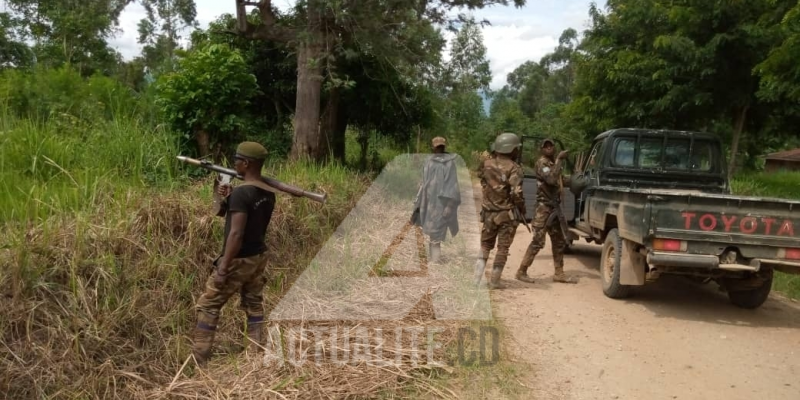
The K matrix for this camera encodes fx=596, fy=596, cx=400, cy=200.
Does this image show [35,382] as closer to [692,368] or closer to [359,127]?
[692,368]

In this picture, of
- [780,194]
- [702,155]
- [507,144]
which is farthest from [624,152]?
[780,194]

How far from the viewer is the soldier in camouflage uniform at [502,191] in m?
6.33

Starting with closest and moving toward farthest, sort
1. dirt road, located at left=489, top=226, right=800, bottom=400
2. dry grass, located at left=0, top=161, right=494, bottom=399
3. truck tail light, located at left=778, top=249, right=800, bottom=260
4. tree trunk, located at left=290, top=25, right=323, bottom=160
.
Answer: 1. dry grass, located at left=0, top=161, right=494, bottom=399
2. dirt road, located at left=489, top=226, right=800, bottom=400
3. truck tail light, located at left=778, top=249, right=800, bottom=260
4. tree trunk, located at left=290, top=25, right=323, bottom=160

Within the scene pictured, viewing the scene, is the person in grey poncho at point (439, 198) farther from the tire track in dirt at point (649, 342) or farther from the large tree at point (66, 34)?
the large tree at point (66, 34)

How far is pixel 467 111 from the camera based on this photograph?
2836 centimetres

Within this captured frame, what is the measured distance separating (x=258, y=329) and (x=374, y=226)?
144 inches

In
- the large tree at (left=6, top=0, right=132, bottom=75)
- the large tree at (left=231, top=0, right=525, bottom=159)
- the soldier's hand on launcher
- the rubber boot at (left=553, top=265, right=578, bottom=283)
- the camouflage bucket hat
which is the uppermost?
the large tree at (left=6, top=0, right=132, bottom=75)

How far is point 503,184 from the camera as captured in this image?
633cm

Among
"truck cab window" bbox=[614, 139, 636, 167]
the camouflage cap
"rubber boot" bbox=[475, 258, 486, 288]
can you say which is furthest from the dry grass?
"truck cab window" bbox=[614, 139, 636, 167]

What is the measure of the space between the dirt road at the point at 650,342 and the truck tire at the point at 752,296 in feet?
0.26

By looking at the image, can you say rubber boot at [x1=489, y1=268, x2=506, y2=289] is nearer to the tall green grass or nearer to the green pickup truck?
the green pickup truck

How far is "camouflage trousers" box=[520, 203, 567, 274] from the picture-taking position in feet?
22.4

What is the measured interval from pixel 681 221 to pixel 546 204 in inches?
70.4

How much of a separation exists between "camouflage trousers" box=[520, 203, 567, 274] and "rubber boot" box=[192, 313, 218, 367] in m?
3.99
